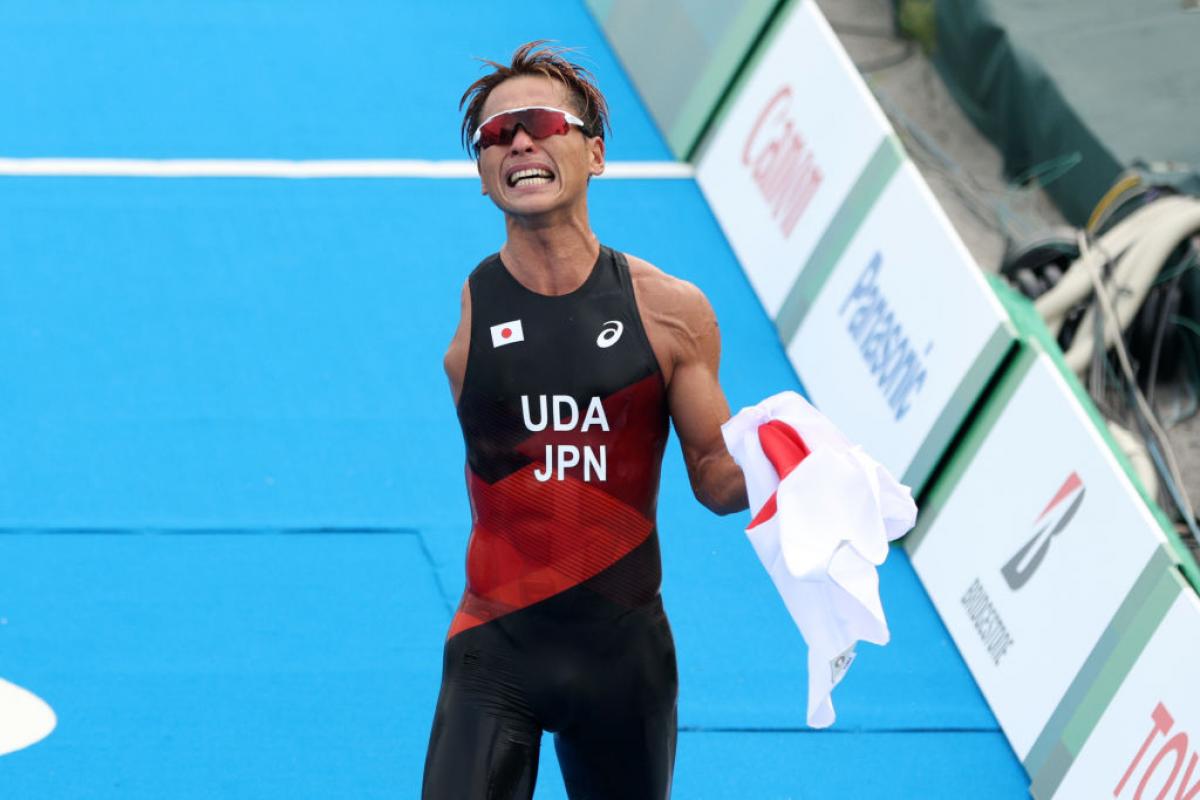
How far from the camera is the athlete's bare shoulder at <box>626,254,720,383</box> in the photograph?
3971 millimetres

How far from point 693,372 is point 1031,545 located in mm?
2573

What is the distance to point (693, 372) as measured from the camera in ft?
13.0

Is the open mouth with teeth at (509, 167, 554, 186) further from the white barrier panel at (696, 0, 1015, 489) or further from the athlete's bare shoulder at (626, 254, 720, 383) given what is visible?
the white barrier panel at (696, 0, 1015, 489)

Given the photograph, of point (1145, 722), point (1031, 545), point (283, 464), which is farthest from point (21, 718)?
point (1145, 722)

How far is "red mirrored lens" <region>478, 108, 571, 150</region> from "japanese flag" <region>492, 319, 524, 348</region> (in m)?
0.43

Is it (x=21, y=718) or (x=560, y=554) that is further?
(x=21, y=718)

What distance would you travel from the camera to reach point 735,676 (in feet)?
20.1

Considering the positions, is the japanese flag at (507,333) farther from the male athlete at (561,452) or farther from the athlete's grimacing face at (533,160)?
the athlete's grimacing face at (533,160)

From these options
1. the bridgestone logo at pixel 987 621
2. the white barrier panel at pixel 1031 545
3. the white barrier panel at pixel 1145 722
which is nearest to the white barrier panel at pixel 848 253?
the white barrier panel at pixel 1031 545

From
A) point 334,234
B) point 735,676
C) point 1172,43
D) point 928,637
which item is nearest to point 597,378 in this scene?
point 735,676

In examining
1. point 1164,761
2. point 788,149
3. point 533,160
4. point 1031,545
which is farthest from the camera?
point 788,149

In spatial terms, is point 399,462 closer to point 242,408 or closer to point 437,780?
point 242,408

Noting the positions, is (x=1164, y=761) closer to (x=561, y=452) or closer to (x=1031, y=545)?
A: (x=1031, y=545)

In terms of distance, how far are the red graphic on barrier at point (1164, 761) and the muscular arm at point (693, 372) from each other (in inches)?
76.3
